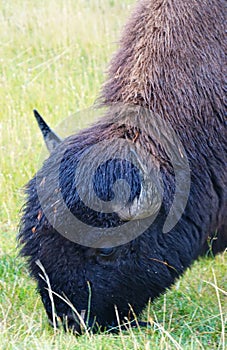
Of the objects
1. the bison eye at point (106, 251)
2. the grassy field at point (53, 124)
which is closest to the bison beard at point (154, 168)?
the bison eye at point (106, 251)

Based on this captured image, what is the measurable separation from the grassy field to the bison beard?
0.28m

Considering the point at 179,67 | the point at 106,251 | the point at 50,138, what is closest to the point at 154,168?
the point at 106,251

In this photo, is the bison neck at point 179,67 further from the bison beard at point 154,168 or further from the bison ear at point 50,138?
the bison ear at point 50,138

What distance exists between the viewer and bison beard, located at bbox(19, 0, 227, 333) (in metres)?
4.56

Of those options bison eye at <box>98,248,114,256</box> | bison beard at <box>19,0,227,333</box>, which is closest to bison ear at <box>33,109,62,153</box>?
bison beard at <box>19,0,227,333</box>

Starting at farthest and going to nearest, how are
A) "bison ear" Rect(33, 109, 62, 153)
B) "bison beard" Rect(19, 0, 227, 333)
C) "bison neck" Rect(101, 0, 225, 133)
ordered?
"bison ear" Rect(33, 109, 62, 153) → "bison neck" Rect(101, 0, 225, 133) → "bison beard" Rect(19, 0, 227, 333)

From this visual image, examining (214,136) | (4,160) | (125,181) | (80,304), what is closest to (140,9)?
(214,136)

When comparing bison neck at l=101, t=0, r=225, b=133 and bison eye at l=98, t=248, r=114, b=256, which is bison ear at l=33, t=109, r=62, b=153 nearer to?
bison neck at l=101, t=0, r=225, b=133

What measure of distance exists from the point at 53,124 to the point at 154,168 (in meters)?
4.21

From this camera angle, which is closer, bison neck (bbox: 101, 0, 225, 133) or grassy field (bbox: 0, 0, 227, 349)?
grassy field (bbox: 0, 0, 227, 349)

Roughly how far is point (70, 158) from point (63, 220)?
0.39 m

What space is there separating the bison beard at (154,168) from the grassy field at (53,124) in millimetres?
283

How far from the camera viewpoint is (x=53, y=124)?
8562mm

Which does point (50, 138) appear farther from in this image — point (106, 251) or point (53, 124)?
point (53, 124)
